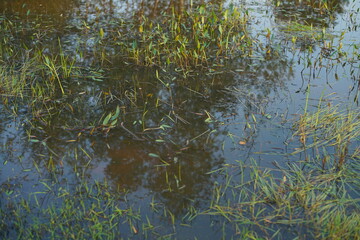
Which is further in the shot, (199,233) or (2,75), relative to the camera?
(2,75)

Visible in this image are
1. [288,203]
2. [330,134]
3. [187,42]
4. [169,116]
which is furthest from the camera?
[187,42]

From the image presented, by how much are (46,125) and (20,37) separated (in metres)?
2.06

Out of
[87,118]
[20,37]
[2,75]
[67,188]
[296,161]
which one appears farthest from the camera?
[20,37]

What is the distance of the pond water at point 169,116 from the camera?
9.45 feet

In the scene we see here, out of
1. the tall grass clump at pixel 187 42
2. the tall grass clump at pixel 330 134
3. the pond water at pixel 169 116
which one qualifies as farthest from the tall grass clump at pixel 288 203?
the tall grass clump at pixel 187 42

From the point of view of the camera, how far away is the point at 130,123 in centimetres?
354

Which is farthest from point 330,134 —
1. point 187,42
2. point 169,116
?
point 187,42

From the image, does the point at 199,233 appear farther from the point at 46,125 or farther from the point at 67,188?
the point at 46,125

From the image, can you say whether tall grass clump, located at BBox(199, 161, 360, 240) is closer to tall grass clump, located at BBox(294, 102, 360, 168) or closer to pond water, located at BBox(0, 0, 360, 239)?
pond water, located at BBox(0, 0, 360, 239)

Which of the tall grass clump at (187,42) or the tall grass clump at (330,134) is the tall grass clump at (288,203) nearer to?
the tall grass clump at (330,134)

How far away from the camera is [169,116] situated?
3.62 metres

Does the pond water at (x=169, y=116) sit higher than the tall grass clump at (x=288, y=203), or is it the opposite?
the tall grass clump at (x=288, y=203)

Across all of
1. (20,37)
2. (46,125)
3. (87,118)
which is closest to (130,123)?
(87,118)

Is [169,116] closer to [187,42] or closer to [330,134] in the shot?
[330,134]
